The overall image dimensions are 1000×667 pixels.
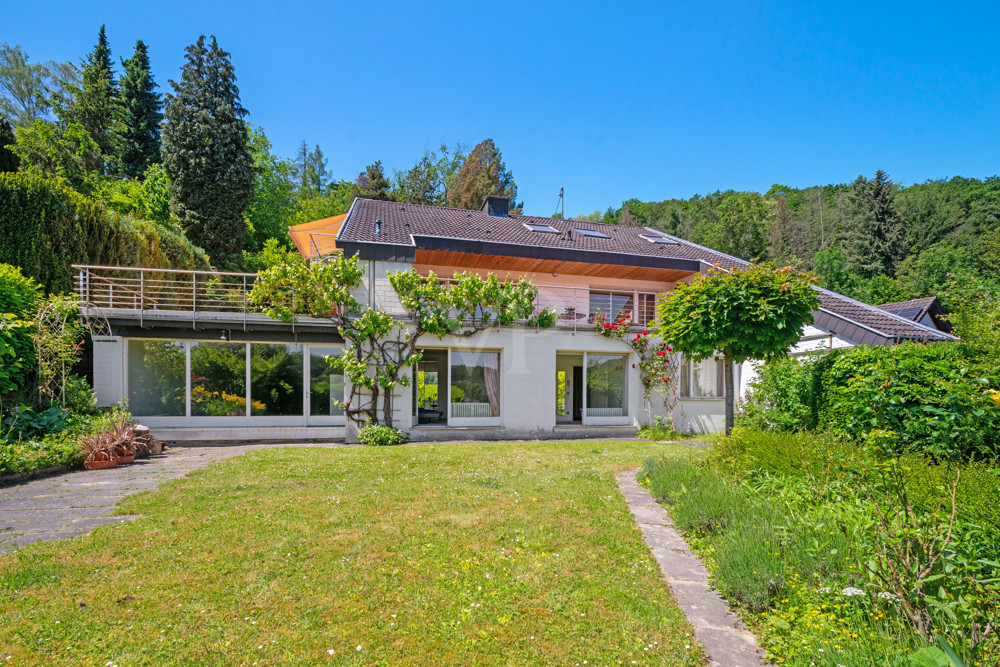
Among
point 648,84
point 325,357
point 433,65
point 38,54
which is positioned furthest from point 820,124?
point 38,54

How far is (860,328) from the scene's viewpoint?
40.2 feet

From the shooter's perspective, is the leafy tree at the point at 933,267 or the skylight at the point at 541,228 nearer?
the skylight at the point at 541,228

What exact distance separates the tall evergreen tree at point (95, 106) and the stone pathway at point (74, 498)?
31.3 meters

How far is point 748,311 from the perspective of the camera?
827 cm

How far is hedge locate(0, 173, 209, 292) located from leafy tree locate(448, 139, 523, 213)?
2620cm

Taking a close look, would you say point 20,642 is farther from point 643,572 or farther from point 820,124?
point 820,124

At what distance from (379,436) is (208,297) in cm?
664

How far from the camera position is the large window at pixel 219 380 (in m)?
13.0

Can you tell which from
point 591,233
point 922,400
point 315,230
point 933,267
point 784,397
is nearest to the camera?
point 922,400

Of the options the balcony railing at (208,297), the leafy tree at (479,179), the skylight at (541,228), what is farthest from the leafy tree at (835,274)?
the balcony railing at (208,297)

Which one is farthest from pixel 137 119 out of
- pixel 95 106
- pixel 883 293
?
pixel 883 293

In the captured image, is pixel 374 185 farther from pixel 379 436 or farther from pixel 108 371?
pixel 379 436

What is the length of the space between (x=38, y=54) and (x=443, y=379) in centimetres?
3852

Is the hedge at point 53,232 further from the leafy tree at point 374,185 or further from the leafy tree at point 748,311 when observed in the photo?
the leafy tree at point 374,185
